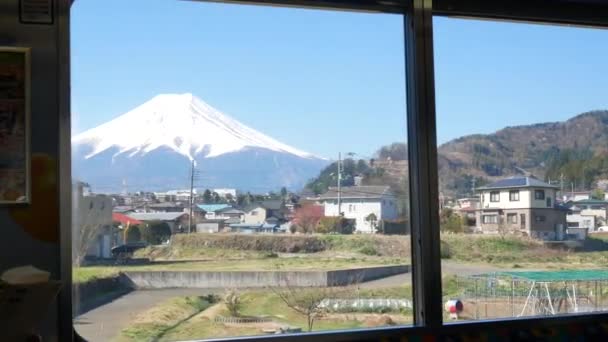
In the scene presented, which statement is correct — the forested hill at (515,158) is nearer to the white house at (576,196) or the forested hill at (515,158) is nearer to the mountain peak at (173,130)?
the white house at (576,196)

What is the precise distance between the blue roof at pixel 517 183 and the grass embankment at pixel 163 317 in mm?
1397

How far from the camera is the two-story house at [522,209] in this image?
2.69m

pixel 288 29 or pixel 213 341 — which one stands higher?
pixel 288 29

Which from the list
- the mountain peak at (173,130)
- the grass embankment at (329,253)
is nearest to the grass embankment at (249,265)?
the grass embankment at (329,253)

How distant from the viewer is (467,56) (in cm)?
269

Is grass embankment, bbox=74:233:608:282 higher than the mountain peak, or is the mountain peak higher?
the mountain peak

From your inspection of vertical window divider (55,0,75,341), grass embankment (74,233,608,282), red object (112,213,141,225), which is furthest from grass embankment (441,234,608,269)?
vertical window divider (55,0,75,341)

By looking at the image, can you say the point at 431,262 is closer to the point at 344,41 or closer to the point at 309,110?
the point at 309,110

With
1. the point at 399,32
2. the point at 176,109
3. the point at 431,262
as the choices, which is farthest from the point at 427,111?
the point at 176,109

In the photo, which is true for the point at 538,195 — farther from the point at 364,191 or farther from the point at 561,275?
the point at 364,191

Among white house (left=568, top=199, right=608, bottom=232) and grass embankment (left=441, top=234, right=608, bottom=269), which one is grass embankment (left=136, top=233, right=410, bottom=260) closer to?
grass embankment (left=441, top=234, right=608, bottom=269)

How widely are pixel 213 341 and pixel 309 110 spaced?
1.03 meters

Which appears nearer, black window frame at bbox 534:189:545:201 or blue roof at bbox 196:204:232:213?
blue roof at bbox 196:204:232:213

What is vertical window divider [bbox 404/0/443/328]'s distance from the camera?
246cm
